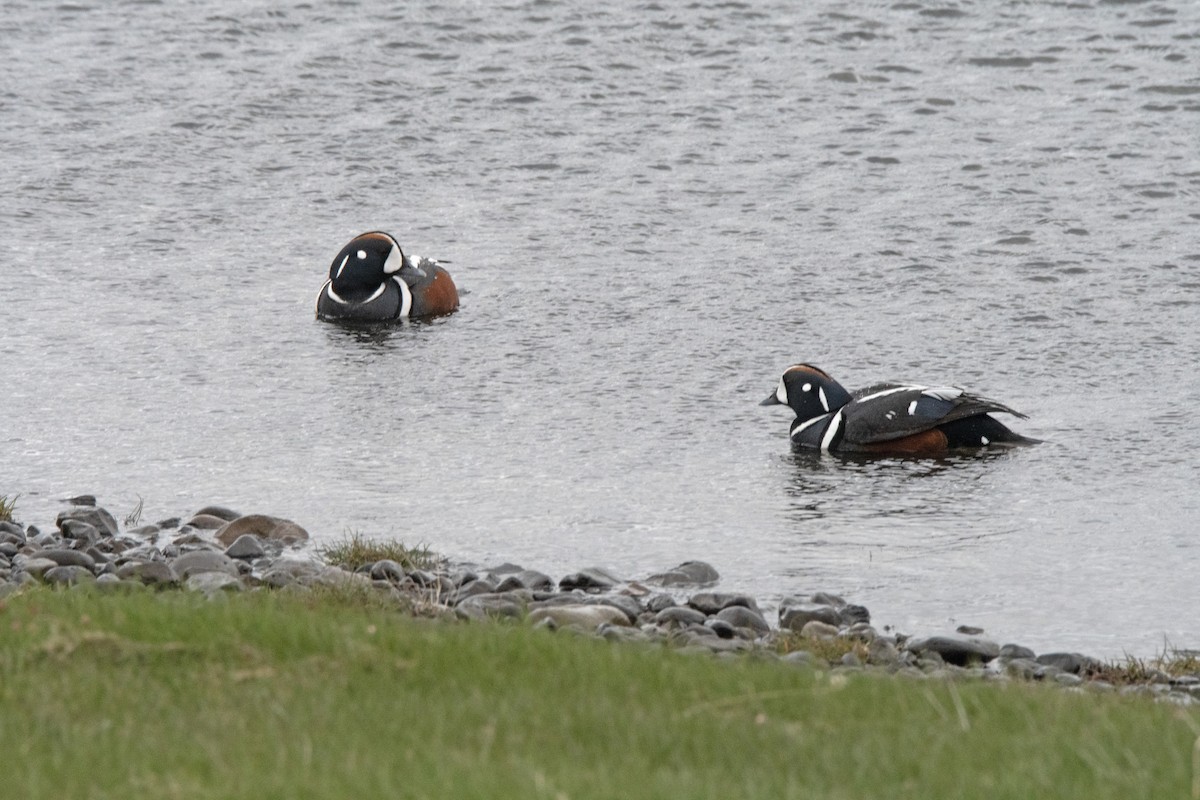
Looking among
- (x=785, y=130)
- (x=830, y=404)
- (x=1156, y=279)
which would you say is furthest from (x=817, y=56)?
(x=830, y=404)

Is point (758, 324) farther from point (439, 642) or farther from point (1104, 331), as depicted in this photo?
point (439, 642)

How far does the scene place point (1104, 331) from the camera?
47.8 ft

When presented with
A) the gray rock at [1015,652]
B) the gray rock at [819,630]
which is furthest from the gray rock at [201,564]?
the gray rock at [1015,652]

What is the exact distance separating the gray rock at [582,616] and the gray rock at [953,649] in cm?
139

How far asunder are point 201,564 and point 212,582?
576mm

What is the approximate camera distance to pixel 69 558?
9047mm

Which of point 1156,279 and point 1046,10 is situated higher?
point 1046,10

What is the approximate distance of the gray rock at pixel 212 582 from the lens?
328 inches

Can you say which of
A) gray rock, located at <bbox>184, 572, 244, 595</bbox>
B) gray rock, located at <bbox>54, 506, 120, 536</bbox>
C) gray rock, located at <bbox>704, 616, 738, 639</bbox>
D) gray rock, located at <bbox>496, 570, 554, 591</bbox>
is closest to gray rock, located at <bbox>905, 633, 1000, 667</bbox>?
gray rock, located at <bbox>704, 616, 738, 639</bbox>

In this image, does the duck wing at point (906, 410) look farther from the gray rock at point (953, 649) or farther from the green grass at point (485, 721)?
the green grass at point (485, 721)

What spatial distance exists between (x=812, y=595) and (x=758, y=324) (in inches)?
237

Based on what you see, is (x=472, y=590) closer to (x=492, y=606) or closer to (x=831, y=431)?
(x=492, y=606)

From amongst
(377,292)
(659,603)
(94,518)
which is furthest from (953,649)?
(377,292)

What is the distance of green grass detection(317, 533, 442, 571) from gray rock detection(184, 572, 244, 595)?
73cm
